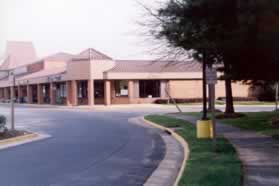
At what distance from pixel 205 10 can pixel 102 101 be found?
140 ft

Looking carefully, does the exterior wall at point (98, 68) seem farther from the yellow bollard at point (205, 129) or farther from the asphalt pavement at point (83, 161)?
the yellow bollard at point (205, 129)

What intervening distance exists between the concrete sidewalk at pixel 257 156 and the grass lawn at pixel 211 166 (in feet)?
0.77

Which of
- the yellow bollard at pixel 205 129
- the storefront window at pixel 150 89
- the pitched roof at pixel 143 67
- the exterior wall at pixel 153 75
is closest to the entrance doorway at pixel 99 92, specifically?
the pitched roof at pixel 143 67

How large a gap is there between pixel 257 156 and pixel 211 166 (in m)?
2.16

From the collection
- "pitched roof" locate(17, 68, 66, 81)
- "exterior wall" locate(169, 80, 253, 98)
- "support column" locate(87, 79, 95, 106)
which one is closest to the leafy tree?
"support column" locate(87, 79, 95, 106)

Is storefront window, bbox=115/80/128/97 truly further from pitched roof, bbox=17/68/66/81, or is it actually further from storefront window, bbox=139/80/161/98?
pitched roof, bbox=17/68/66/81

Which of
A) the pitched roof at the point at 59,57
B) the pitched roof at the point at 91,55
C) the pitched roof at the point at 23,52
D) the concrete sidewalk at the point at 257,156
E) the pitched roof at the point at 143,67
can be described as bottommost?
the concrete sidewalk at the point at 257,156

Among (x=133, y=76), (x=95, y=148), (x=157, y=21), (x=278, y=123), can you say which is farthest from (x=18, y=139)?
(x=133, y=76)

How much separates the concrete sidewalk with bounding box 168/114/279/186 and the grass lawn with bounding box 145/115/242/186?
24 cm

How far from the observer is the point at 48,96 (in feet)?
230

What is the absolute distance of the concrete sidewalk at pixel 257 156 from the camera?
8.86 metres

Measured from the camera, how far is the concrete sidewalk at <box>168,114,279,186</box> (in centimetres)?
886

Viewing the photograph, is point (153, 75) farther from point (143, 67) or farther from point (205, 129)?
point (205, 129)

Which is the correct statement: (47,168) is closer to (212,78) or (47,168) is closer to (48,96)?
(212,78)
